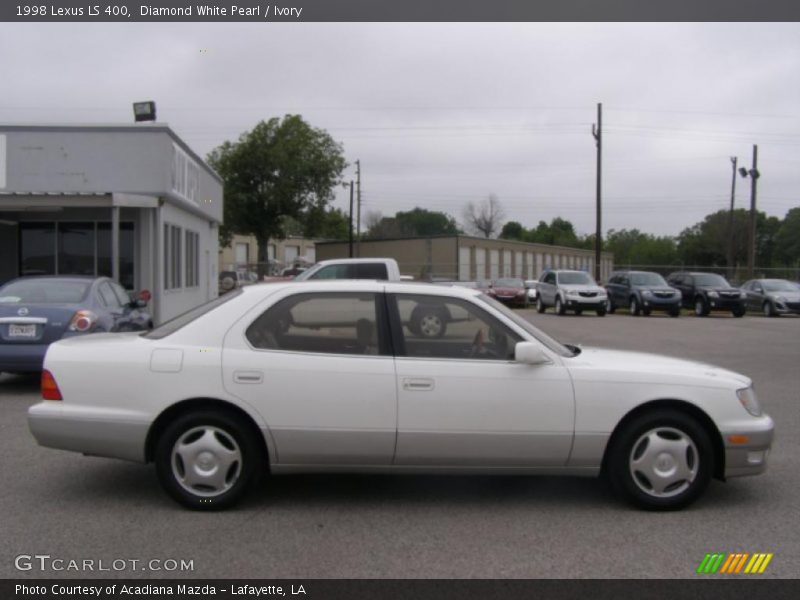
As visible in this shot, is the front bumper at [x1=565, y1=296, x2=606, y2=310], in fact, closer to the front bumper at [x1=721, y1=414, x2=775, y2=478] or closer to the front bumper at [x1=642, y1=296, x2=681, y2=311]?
the front bumper at [x1=642, y1=296, x2=681, y2=311]

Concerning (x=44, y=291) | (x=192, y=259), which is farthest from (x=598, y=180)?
(x=44, y=291)

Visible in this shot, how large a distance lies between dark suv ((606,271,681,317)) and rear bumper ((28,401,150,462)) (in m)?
26.7

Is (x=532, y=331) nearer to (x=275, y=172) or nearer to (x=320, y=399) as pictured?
(x=320, y=399)

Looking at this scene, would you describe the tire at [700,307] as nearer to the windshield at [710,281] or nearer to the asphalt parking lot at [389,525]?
the windshield at [710,281]

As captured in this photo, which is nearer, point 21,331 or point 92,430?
point 92,430

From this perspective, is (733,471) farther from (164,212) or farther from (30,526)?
(164,212)

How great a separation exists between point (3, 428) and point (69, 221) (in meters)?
12.6

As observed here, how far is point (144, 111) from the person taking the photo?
19.6 metres

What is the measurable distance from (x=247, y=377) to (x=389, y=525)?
1.32m

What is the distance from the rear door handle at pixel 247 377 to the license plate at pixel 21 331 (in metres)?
5.42

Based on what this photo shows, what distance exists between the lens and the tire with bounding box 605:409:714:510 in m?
5.16

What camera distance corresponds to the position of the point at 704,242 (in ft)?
257

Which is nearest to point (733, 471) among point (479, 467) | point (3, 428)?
point (479, 467)

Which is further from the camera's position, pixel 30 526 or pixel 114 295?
pixel 114 295
